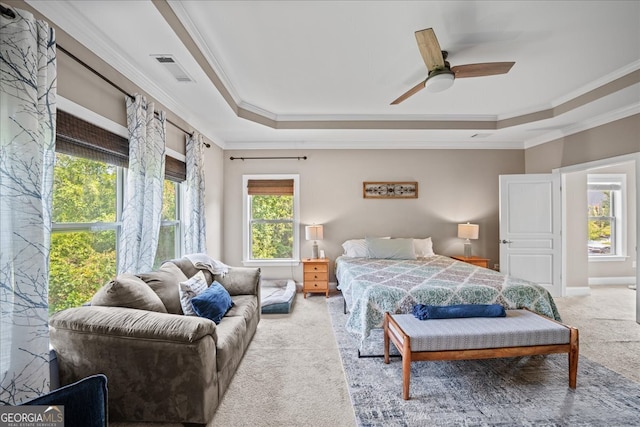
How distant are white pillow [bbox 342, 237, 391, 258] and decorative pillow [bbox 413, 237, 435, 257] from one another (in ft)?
2.66

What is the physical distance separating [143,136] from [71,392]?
2.05 metres

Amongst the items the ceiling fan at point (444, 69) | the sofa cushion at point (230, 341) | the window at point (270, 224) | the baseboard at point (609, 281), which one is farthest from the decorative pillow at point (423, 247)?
the baseboard at point (609, 281)

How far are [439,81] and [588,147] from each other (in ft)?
10.4

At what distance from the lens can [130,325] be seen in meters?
1.69

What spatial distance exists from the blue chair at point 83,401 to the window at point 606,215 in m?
7.54

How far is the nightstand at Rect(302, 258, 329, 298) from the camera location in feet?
14.6

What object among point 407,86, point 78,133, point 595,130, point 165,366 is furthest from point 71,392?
point 595,130

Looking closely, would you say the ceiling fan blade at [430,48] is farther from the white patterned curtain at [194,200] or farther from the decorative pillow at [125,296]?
the white patterned curtain at [194,200]

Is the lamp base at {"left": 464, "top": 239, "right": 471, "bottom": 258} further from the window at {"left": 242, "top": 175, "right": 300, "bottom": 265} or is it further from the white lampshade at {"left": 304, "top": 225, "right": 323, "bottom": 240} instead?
the window at {"left": 242, "top": 175, "right": 300, "bottom": 265}

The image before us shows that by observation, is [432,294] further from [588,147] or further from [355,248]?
[588,147]

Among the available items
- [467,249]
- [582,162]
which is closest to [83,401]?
[467,249]
